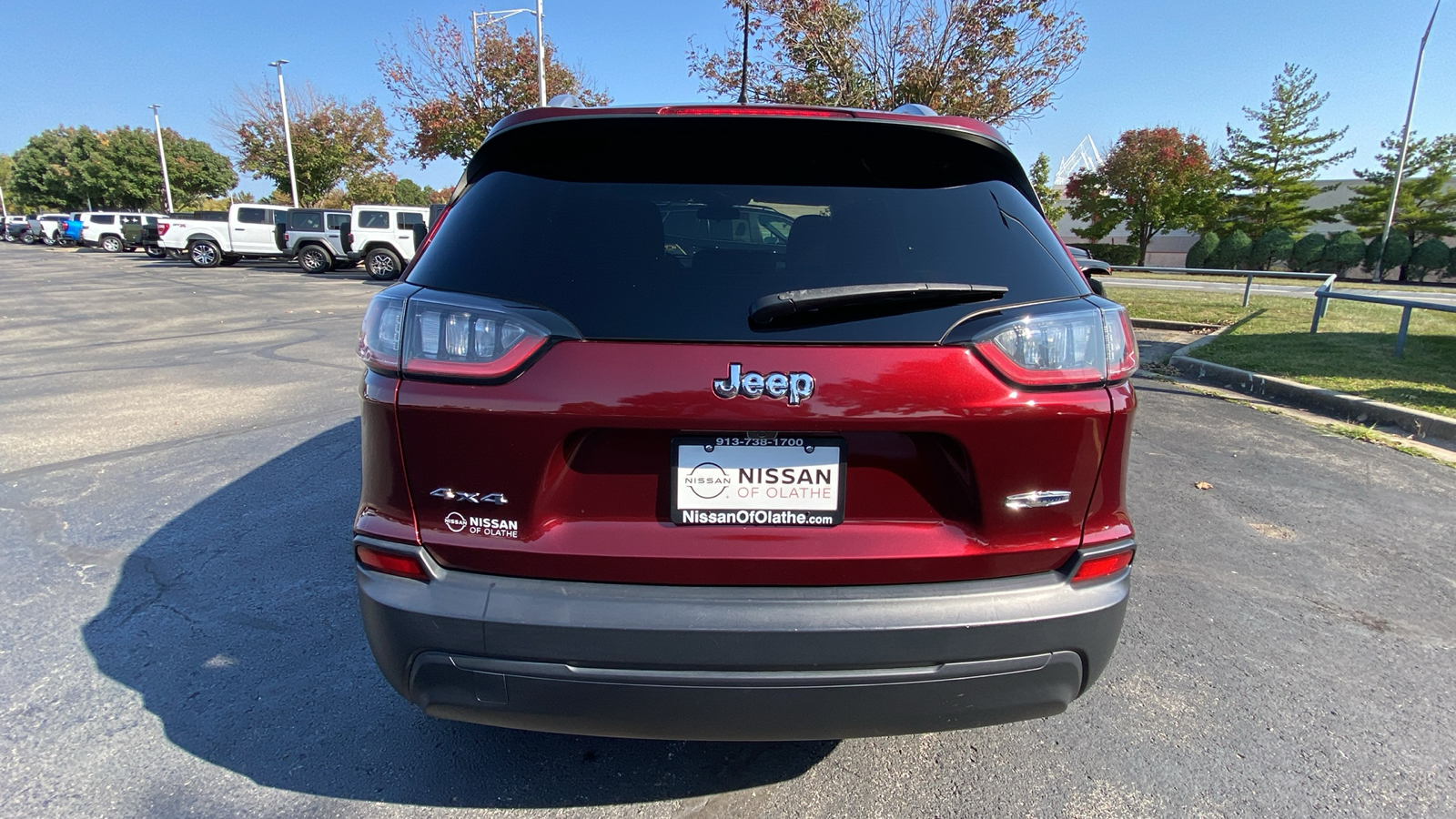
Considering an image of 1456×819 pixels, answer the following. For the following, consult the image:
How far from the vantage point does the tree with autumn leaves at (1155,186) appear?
121 feet

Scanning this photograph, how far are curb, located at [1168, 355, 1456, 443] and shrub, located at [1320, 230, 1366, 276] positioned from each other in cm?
3395

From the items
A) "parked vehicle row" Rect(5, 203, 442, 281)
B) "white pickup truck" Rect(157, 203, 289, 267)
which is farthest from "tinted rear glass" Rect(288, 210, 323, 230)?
"white pickup truck" Rect(157, 203, 289, 267)

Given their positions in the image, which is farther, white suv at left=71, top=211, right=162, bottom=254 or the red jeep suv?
white suv at left=71, top=211, right=162, bottom=254

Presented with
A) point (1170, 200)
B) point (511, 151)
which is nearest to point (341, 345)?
point (511, 151)

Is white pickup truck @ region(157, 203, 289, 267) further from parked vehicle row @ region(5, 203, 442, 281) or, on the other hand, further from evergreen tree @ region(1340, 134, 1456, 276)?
evergreen tree @ region(1340, 134, 1456, 276)

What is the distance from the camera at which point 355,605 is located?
9.69ft

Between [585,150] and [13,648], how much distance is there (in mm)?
2819

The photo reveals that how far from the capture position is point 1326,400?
6582mm

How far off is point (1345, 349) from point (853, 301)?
10174 millimetres

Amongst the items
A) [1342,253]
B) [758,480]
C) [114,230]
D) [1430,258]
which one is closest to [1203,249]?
[1342,253]

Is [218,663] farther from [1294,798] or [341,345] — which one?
[341,345]

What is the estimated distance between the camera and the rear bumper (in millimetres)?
1583

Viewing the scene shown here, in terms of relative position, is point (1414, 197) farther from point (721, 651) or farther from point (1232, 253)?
point (721, 651)

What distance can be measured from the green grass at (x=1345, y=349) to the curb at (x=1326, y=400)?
0.22m
